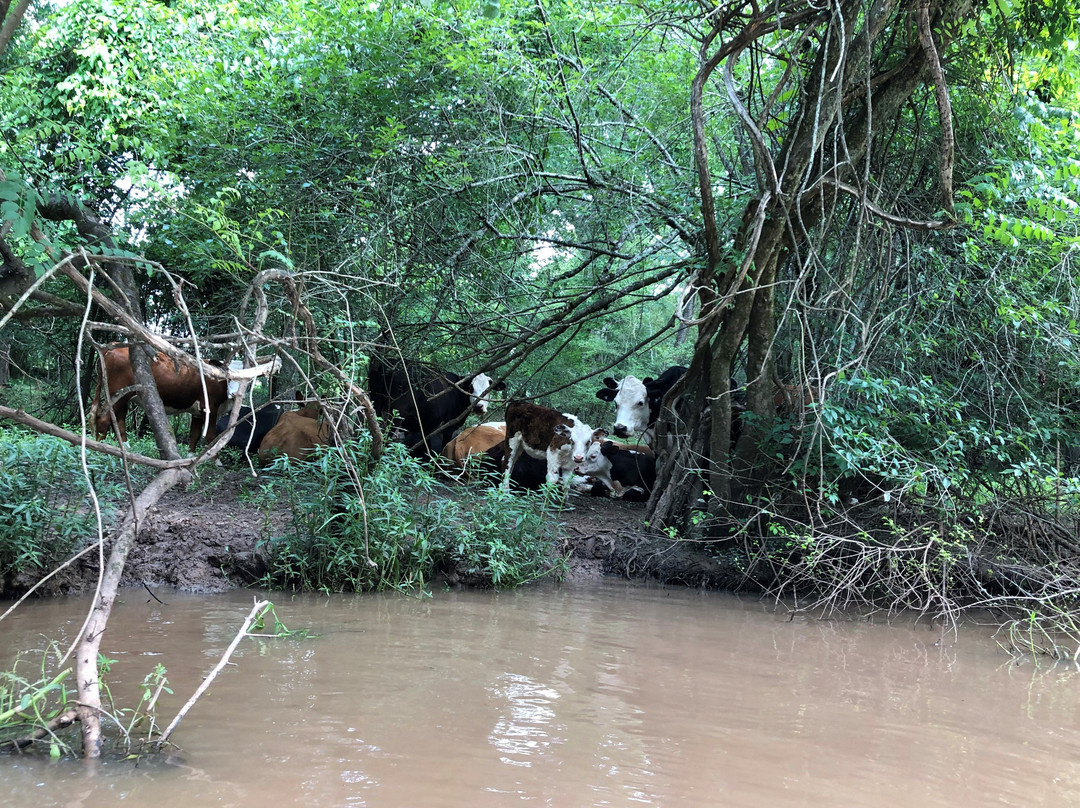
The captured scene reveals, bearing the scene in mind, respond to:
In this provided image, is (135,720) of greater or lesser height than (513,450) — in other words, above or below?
below

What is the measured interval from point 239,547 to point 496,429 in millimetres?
3928

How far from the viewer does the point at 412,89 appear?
7402 millimetres

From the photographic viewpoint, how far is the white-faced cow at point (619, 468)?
9513 mm

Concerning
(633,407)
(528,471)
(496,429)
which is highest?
(633,407)

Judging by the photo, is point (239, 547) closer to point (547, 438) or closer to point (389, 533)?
point (389, 533)

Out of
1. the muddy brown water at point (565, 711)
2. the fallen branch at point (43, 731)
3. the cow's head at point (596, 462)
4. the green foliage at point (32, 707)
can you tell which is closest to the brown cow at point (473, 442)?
the cow's head at point (596, 462)

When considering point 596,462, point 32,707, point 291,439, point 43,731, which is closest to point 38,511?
point 32,707

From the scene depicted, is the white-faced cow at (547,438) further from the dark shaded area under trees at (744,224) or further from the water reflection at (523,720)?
the water reflection at (523,720)

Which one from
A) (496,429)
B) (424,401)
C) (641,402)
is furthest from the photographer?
(424,401)

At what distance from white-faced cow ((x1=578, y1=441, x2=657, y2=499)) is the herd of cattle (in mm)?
11

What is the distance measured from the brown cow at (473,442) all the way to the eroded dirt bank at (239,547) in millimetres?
1446

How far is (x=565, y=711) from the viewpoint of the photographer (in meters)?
3.85

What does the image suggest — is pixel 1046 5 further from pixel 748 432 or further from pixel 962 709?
pixel 962 709

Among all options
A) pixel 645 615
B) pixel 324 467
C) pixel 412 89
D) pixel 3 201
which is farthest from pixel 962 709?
pixel 412 89
